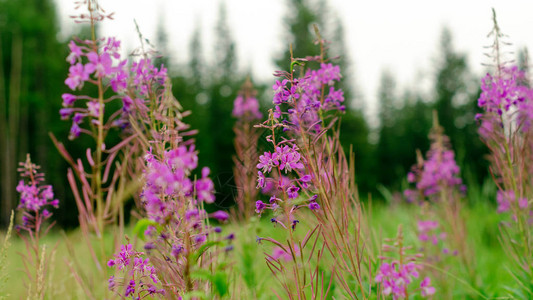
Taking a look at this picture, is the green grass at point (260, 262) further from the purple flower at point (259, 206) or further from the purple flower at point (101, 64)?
the purple flower at point (101, 64)

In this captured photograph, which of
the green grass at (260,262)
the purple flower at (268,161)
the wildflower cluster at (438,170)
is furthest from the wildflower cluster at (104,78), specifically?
the wildflower cluster at (438,170)

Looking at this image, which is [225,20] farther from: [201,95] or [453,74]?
[453,74]

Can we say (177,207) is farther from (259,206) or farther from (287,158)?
(287,158)

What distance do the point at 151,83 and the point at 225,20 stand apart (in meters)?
39.6

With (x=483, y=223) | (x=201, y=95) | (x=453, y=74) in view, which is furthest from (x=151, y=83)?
(x=453, y=74)

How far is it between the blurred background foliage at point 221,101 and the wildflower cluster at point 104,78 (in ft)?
40.7

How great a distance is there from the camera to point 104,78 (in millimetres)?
1660

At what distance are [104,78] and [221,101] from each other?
25.9 meters

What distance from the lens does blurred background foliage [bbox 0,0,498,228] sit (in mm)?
21469

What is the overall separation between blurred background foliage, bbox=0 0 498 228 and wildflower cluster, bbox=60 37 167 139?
40.7 feet

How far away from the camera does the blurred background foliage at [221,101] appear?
2147 cm

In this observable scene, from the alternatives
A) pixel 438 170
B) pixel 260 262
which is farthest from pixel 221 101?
pixel 260 262

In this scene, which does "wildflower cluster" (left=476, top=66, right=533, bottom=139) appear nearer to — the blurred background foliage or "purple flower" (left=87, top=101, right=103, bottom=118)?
"purple flower" (left=87, top=101, right=103, bottom=118)

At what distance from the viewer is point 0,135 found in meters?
18.5
